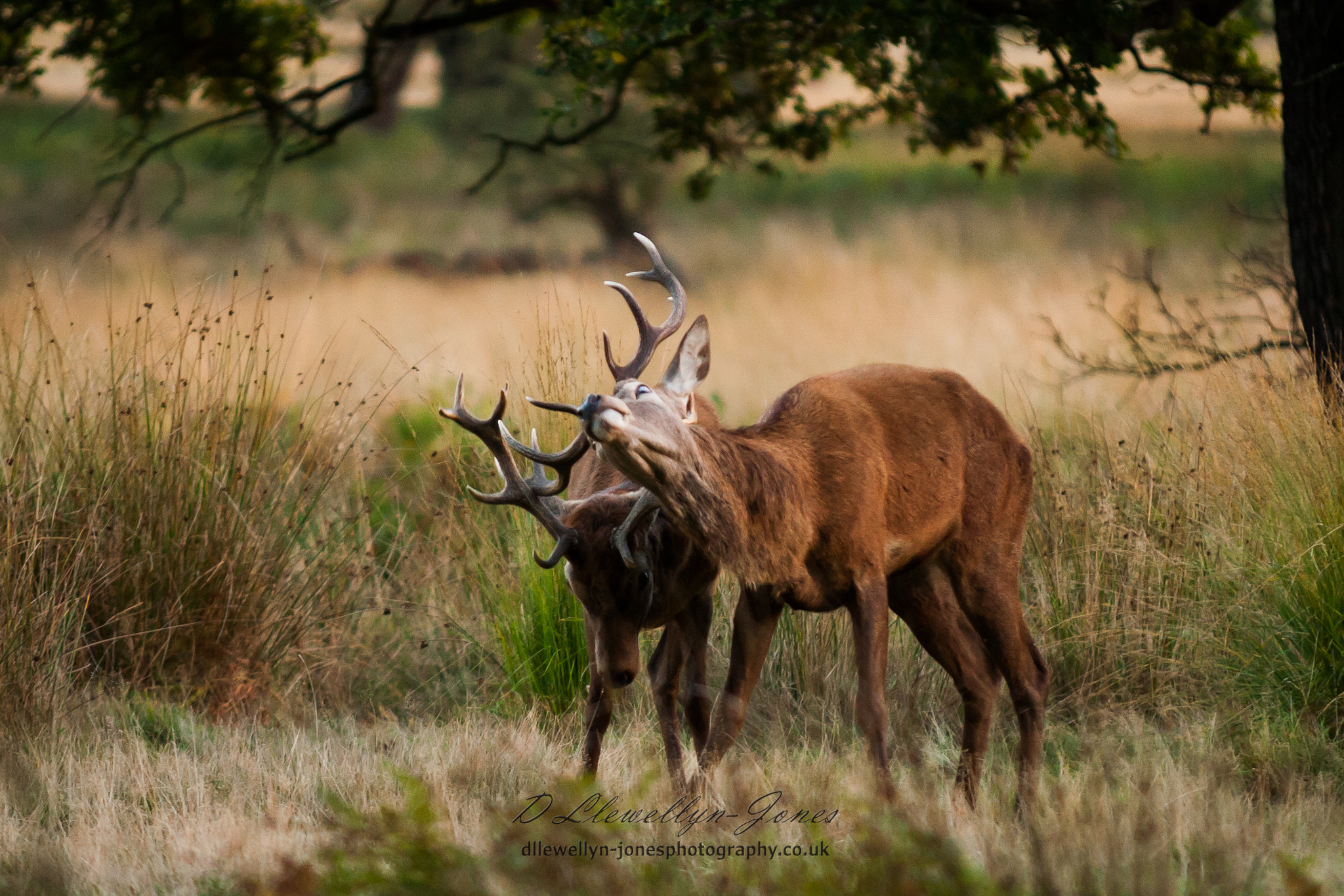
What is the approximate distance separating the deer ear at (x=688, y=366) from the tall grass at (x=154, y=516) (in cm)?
297

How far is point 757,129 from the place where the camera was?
877 centimetres

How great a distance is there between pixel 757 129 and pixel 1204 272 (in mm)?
15012

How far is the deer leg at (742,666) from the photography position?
4.41m

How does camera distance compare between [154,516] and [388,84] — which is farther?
[388,84]

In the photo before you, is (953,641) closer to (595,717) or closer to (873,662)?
(873,662)

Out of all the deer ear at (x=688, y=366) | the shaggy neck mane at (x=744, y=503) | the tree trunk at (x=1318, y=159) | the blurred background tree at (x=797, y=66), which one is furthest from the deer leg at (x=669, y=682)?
the tree trunk at (x=1318, y=159)

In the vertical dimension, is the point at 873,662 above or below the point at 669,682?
above

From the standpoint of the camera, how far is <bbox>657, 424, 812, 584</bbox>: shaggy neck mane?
12.3 ft

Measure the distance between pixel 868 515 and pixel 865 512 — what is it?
0.02 meters

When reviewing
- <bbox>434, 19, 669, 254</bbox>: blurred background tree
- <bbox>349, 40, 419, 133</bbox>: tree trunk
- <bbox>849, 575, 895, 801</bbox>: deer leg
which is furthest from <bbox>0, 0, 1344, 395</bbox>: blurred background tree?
<bbox>434, 19, 669, 254</bbox>: blurred background tree

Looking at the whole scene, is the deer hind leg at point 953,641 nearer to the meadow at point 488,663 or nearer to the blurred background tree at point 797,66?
the meadow at point 488,663

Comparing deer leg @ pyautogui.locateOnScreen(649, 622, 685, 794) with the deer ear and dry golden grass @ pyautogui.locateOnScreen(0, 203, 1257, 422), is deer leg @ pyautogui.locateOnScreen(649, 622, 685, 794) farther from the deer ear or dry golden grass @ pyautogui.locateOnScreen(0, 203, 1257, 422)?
dry golden grass @ pyautogui.locateOnScreen(0, 203, 1257, 422)

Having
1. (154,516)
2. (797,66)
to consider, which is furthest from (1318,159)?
(154,516)

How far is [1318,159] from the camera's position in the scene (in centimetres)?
684
